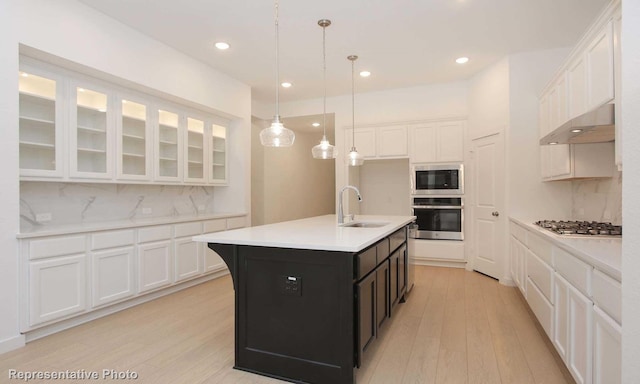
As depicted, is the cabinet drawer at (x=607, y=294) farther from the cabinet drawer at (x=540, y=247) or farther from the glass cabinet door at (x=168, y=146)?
the glass cabinet door at (x=168, y=146)

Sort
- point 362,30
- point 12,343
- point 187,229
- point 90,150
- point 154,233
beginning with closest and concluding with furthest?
point 12,343 → point 90,150 → point 362,30 → point 154,233 → point 187,229

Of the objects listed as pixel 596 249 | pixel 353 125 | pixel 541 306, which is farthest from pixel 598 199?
pixel 353 125

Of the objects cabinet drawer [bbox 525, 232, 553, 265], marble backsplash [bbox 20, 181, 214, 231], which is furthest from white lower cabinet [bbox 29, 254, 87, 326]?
cabinet drawer [bbox 525, 232, 553, 265]

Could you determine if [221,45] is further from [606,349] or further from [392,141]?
[606,349]

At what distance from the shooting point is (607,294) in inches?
60.0

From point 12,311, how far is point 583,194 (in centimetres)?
533

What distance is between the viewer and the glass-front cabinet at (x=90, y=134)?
3148 millimetres

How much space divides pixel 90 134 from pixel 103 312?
5.69 ft

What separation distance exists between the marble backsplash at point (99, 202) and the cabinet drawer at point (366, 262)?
2.96 m

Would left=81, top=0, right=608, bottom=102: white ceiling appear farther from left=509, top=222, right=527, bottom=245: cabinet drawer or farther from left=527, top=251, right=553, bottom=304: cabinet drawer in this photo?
left=527, top=251, right=553, bottom=304: cabinet drawer

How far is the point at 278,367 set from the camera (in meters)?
2.15

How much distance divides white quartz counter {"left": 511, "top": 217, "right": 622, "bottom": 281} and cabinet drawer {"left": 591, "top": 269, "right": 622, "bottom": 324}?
0.03m

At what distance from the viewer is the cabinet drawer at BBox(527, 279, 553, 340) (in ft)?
7.95

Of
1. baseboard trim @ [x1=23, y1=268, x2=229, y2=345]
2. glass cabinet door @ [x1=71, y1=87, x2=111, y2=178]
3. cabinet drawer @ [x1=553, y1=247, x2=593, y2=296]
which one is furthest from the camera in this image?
glass cabinet door @ [x1=71, y1=87, x2=111, y2=178]
